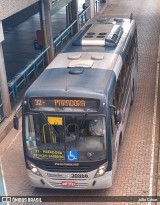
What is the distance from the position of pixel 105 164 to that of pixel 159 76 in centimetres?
850

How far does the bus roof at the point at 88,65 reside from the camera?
880 centimetres

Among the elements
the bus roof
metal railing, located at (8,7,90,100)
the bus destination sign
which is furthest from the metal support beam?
the bus destination sign

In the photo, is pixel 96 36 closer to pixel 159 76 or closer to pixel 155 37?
pixel 159 76

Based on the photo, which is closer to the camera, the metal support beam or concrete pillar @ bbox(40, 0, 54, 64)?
concrete pillar @ bbox(40, 0, 54, 64)

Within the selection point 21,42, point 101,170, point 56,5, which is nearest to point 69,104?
point 101,170

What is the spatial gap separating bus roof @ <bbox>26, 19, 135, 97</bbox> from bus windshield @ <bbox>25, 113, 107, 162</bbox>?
0.55 metres

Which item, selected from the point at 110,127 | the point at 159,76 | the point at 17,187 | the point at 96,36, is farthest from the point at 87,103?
the point at 159,76

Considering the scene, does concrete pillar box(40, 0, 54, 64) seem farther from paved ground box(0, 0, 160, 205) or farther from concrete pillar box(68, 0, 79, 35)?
concrete pillar box(68, 0, 79, 35)

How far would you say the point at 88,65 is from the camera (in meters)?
9.88

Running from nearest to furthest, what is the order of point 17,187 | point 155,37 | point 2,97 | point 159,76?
point 17,187, point 2,97, point 159,76, point 155,37

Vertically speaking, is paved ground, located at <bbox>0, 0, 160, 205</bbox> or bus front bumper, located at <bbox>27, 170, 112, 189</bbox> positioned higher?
bus front bumper, located at <bbox>27, 170, 112, 189</bbox>

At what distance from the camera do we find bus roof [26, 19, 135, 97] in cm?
880

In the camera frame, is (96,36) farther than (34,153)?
Yes

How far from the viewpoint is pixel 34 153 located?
29.6ft
